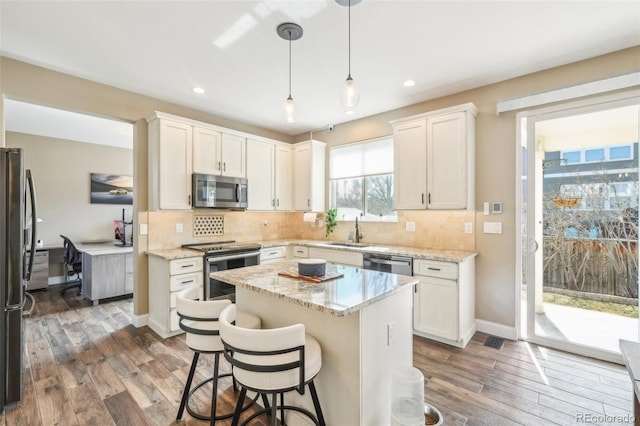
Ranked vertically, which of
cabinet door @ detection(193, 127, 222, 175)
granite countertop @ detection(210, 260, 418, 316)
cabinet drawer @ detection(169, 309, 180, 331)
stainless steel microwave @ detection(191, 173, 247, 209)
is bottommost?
cabinet drawer @ detection(169, 309, 180, 331)

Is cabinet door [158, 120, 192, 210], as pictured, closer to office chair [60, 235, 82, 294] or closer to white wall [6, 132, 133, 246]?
office chair [60, 235, 82, 294]

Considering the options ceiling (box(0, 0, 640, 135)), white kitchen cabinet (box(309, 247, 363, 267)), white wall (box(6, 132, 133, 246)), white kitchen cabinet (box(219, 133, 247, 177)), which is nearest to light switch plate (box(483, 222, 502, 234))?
white kitchen cabinet (box(309, 247, 363, 267))

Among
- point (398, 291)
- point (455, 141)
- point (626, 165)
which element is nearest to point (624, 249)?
point (626, 165)

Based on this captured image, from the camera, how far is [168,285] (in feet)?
10.7

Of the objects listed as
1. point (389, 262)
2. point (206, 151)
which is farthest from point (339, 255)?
point (206, 151)

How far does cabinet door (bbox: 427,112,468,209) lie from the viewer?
3.25 meters

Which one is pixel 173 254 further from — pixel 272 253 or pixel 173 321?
pixel 272 253

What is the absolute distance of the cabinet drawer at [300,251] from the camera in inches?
173

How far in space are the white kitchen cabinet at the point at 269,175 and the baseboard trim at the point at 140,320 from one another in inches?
75.4

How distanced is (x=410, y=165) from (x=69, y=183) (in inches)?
250

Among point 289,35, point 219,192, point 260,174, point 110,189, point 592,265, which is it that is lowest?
point 592,265

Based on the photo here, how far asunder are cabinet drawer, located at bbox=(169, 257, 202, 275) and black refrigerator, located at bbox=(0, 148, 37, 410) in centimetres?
124

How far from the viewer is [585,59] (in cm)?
281

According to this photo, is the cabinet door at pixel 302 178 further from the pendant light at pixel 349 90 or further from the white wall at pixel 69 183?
the white wall at pixel 69 183
